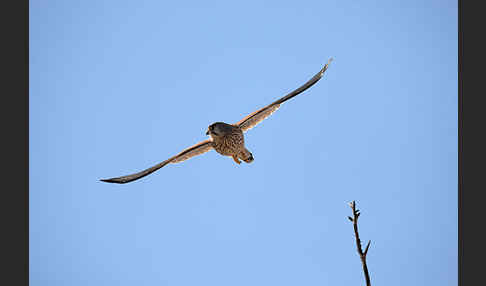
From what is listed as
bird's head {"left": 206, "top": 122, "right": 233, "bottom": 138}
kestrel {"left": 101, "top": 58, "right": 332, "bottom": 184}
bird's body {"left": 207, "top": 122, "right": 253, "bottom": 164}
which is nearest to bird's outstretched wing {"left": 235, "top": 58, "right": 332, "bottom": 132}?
kestrel {"left": 101, "top": 58, "right": 332, "bottom": 184}

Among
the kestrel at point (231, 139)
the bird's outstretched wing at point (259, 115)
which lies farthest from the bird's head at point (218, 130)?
the bird's outstretched wing at point (259, 115)

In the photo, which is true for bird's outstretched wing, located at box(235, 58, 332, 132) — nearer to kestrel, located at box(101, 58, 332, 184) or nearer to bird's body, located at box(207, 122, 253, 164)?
kestrel, located at box(101, 58, 332, 184)

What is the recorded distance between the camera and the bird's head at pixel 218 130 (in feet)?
30.3

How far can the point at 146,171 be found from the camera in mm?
8531

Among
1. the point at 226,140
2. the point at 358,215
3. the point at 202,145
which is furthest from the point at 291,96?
the point at 358,215

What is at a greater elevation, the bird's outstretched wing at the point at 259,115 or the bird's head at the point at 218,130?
the bird's outstretched wing at the point at 259,115

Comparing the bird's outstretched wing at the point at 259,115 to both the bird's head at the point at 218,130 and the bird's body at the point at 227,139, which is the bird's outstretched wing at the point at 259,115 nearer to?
the bird's body at the point at 227,139

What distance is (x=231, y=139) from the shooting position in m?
9.50

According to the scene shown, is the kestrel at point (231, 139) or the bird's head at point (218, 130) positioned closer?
the kestrel at point (231, 139)

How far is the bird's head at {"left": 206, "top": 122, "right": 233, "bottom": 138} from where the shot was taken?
9242 millimetres

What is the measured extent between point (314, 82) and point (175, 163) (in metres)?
3.22

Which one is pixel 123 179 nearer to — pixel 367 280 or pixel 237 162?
pixel 237 162

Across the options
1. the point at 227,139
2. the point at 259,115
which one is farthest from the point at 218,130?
the point at 259,115

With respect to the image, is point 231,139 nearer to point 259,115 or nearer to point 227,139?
point 227,139
